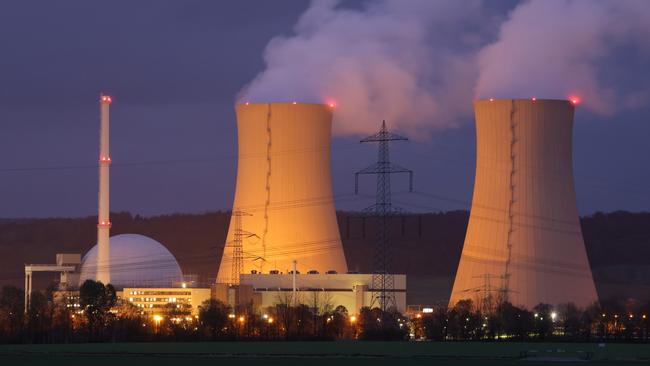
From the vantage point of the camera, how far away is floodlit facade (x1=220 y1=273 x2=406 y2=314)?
156 ft

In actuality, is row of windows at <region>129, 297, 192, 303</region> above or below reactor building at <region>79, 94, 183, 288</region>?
below

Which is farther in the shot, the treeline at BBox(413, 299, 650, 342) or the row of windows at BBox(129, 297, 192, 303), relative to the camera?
the row of windows at BBox(129, 297, 192, 303)

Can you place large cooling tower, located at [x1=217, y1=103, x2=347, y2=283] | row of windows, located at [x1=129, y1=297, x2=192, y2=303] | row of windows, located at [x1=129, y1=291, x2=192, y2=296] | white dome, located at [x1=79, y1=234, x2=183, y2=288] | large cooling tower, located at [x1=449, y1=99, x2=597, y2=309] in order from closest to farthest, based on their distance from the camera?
large cooling tower, located at [x1=449, y1=99, x2=597, y2=309]
large cooling tower, located at [x1=217, y1=103, x2=347, y2=283]
row of windows, located at [x1=129, y1=297, x2=192, y2=303]
row of windows, located at [x1=129, y1=291, x2=192, y2=296]
white dome, located at [x1=79, y1=234, x2=183, y2=288]

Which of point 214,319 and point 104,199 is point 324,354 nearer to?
point 214,319

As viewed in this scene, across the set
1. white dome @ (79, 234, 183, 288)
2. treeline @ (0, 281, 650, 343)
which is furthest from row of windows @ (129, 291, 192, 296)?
treeline @ (0, 281, 650, 343)

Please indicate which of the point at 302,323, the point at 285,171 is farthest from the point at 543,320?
the point at 285,171

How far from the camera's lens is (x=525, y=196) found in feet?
138

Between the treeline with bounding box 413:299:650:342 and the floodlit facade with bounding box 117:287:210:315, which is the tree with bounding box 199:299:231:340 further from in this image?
the treeline with bounding box 413:299:650:342

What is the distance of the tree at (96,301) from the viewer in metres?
43.4

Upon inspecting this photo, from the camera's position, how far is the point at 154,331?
136 ft

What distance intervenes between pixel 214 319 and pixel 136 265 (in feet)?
32.3

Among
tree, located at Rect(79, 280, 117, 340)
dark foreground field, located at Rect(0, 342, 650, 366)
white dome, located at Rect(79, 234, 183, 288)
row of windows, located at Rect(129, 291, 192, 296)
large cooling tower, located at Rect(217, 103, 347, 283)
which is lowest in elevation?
dark foreground field, located at Rect(0, 342, 650, 366)

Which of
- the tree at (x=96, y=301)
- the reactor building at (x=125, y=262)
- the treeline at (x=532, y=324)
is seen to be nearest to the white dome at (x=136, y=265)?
the reactor building at (x=125, y=262)

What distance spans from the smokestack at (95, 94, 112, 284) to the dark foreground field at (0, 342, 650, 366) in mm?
10514
